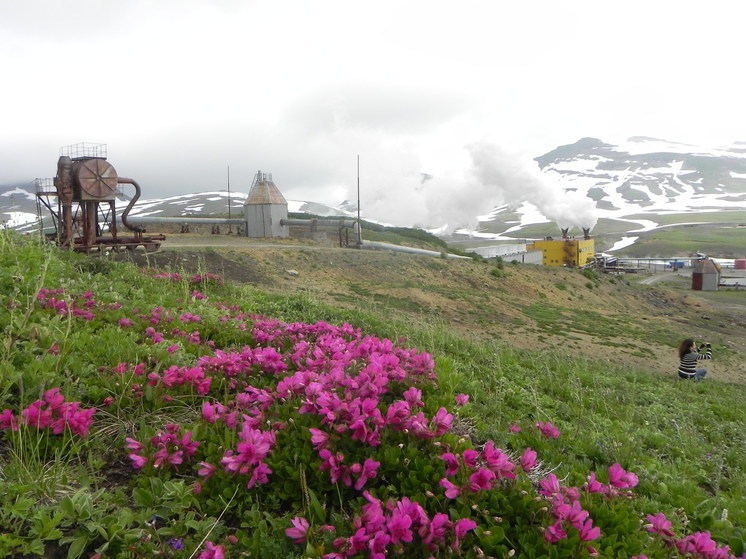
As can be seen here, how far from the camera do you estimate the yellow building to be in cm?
5938

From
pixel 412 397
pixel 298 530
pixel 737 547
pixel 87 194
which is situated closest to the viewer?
pixel 298 530

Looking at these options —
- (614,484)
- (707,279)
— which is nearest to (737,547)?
(614,484)

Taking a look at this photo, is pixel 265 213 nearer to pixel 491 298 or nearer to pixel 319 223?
pixel 319 223

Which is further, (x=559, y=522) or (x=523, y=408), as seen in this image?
(x=523, y=408)

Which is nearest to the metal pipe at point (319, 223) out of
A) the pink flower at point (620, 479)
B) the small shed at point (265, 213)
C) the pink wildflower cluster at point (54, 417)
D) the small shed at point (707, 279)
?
the small shed at point (265, 213)

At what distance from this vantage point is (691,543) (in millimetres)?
2137

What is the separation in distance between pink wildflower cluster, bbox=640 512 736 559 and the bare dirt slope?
31.6ft

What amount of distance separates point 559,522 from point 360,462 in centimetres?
92

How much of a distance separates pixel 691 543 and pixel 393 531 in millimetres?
1259

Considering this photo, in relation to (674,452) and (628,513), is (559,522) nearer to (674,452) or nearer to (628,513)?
(628,513)

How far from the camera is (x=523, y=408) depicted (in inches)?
195

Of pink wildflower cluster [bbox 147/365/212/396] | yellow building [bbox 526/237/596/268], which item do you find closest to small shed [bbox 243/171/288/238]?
yellow building [bbox 526/237/596/268]

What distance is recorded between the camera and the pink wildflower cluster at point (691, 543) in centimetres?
208

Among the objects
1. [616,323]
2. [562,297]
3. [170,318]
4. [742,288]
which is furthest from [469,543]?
[742,288]
